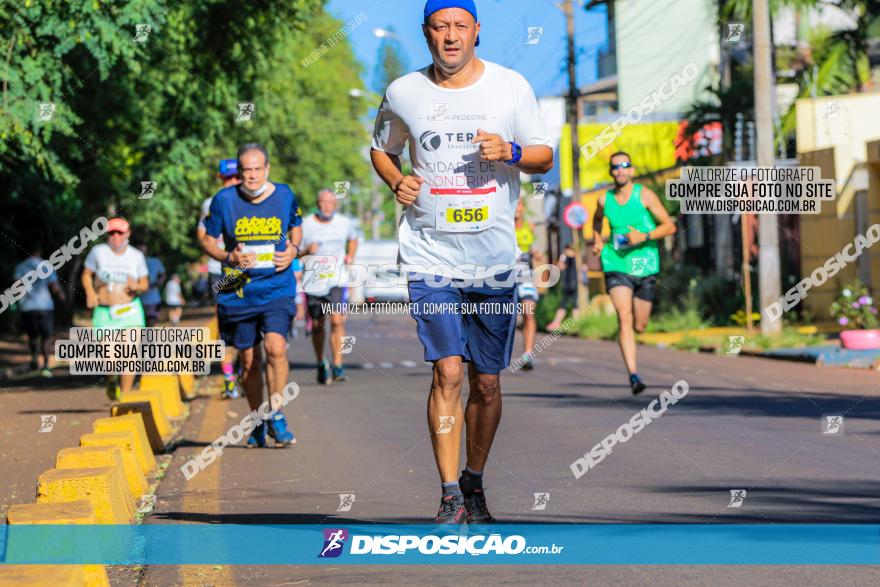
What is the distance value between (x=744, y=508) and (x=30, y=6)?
35.9 feet

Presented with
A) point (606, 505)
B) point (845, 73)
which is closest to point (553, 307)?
point (845, 73)

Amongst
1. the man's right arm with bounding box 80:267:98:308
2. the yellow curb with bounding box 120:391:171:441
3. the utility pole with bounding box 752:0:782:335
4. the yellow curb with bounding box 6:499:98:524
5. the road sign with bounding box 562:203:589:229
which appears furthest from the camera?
the road sign with bounding box 562:203:589:229

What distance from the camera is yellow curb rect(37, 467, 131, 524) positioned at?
7.11 metres

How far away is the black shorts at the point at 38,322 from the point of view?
893 inches

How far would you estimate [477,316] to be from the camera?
7148mm

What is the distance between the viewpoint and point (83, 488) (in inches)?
282

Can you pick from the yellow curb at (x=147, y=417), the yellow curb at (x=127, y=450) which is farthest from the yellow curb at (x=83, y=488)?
the yellow curb at (x=147, y=417)

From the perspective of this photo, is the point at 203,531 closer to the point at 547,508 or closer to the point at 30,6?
the point at 547,508

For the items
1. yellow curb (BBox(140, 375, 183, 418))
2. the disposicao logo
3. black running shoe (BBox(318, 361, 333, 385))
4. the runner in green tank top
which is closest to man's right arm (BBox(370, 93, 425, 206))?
the disposicao logo

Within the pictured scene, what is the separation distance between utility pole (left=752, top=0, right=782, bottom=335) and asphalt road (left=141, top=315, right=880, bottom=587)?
6.86 m

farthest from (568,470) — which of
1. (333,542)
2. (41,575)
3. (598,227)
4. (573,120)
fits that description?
(573,120)

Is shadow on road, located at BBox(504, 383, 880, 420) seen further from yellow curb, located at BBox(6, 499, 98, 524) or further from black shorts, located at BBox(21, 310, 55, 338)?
black shorts, located at BBox(21, 310, 55, 338)

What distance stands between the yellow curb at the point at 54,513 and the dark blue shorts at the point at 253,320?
4.26 metres

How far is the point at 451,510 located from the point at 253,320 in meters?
4.15
